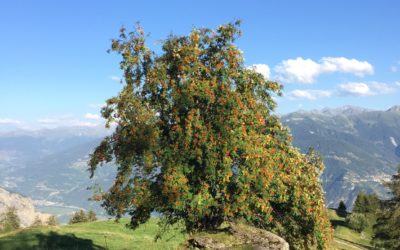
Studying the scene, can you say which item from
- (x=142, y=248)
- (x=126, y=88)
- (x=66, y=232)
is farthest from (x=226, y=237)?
(x=66, y=232)

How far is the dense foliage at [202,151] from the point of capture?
20859 mm

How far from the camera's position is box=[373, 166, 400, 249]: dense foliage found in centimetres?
5712

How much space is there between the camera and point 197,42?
79.5ft

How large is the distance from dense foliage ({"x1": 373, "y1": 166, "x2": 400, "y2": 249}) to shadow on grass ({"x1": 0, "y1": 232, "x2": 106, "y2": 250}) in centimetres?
4294

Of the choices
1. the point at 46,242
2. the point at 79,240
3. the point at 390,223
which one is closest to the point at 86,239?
the point at 79,240

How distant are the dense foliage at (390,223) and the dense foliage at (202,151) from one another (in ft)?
123

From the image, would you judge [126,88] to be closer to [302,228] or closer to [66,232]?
[302,228]

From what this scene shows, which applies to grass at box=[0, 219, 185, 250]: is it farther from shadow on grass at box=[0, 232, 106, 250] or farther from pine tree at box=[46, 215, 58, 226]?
pine tree at box=[46, 215, 58, 226]

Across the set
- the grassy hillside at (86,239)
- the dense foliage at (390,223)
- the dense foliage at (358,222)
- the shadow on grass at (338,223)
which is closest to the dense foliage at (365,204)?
the shadow on grass at (338,223)

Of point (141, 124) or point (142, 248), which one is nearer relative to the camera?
point (141, 124)

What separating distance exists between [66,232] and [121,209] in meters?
21.7

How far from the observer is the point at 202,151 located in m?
20.9

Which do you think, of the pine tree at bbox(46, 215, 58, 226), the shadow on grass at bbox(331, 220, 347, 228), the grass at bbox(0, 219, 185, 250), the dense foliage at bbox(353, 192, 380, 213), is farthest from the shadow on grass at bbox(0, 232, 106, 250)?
the pine tree at bbox(46, 215, 58, 226)

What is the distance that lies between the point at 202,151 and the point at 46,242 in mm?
20069
